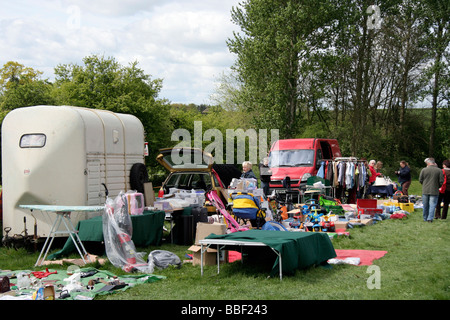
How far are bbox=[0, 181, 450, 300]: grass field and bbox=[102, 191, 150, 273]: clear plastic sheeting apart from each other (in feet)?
0.92

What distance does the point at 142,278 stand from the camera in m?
7.41

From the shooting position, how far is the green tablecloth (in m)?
7.02

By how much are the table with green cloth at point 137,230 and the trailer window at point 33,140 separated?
1662 mm

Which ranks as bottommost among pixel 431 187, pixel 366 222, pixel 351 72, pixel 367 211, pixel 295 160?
pixel 366 222

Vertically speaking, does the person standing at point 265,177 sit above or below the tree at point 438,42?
below

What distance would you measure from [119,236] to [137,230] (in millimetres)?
1147

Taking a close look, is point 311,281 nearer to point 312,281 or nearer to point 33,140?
point 312,281

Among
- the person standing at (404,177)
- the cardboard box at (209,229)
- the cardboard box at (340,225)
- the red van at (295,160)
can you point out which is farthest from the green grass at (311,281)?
the person standing at (404,177)

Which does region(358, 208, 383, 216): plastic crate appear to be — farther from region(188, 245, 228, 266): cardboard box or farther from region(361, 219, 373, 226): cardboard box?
region(188, 245, 228, 266): cardboard box

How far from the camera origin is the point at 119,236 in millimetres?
8578

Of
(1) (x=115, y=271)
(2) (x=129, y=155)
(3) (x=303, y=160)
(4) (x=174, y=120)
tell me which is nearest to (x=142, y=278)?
(1) (x=115, y=271)

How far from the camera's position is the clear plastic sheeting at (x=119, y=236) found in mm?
8398

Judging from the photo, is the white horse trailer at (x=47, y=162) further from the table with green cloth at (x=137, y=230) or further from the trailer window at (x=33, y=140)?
the table with green cloth at (x=137, y=230)

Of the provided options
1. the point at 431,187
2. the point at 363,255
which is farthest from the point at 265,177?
the point at 363,255
